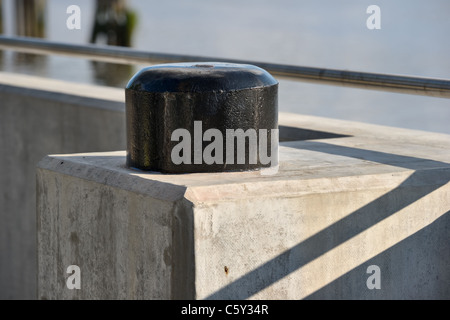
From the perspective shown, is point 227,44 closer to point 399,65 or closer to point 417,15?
point 399,65

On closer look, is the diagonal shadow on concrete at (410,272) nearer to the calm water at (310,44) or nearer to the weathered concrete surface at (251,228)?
the weathered concrete surface at (251,228)

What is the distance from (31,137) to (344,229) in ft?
11.8

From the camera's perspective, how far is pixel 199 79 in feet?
11.8

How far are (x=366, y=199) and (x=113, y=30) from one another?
76.6 ft

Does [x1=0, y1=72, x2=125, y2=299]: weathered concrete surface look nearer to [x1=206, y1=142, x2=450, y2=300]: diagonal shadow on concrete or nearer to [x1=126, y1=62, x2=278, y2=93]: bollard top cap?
[x1=126, y1=62, x2=278, y2=93]: bollard top cap

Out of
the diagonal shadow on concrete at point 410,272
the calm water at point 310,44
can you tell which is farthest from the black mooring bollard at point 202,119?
the calm water at point 310,44

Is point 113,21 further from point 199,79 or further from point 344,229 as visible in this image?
point 344,229

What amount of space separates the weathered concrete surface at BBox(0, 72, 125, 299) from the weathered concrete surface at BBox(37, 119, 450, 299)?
1.91 meters

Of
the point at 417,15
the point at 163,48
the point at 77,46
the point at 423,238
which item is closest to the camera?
the point at 423,238

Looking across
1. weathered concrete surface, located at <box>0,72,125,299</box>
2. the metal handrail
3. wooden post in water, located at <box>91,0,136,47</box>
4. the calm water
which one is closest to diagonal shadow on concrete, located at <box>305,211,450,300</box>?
the metal handrail

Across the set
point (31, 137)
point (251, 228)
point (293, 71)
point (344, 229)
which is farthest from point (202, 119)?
point (31, 137)

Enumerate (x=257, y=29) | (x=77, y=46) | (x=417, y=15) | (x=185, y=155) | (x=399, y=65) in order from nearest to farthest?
(x=185, y=155)
(x=77, y=46)
(x=399, y=65)
(x=257, y=29)
(x=417, y=15)
